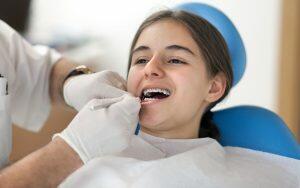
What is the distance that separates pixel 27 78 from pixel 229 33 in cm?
74

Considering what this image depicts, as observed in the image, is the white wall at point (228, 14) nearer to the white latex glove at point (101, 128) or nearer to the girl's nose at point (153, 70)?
the girl's nose at point (153, 70)

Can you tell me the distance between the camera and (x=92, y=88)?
1.21 meters

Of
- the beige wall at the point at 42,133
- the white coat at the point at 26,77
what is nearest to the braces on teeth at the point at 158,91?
the beige wall at the point at 42,133

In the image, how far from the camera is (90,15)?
2.38 meters

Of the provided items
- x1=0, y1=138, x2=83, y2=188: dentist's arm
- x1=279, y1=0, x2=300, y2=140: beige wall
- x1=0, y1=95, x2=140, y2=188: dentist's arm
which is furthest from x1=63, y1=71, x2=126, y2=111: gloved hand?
x1=279, y1=0, x2=300, y2=140: beige wall

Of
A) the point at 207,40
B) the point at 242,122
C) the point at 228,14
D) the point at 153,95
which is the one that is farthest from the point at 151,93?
the point at 228,14

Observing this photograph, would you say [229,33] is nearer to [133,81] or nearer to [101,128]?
[133,81]

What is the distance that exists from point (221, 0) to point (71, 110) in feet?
4.39

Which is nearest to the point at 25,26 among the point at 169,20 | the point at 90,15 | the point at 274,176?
the point at 90,15

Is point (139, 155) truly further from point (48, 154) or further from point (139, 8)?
point (139, 8)

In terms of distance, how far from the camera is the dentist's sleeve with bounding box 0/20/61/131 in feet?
4.71

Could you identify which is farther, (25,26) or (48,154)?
(25,26)

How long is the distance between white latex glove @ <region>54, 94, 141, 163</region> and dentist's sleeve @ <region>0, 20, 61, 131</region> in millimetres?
487

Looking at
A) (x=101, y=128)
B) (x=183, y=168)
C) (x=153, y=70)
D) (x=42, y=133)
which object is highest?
(x=153, y=70)
